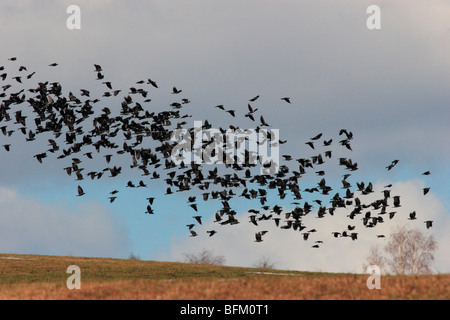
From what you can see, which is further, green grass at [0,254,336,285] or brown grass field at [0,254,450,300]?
green grass at [0,254,336,285]

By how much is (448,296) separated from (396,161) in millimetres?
8262

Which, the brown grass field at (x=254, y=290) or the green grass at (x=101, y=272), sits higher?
the green grass at (x=101, y=272)

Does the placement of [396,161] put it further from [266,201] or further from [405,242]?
[405,242]

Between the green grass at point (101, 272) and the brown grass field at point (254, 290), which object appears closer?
the brown grass field at point (254, 290)

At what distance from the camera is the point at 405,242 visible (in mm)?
60500

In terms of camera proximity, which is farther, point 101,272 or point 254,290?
point 101,272

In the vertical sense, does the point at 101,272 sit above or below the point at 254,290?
above

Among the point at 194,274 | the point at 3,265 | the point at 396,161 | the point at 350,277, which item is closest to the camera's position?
the point at 350,277

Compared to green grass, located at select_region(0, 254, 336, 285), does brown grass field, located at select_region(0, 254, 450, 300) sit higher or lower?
lower

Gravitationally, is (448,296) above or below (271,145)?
below
